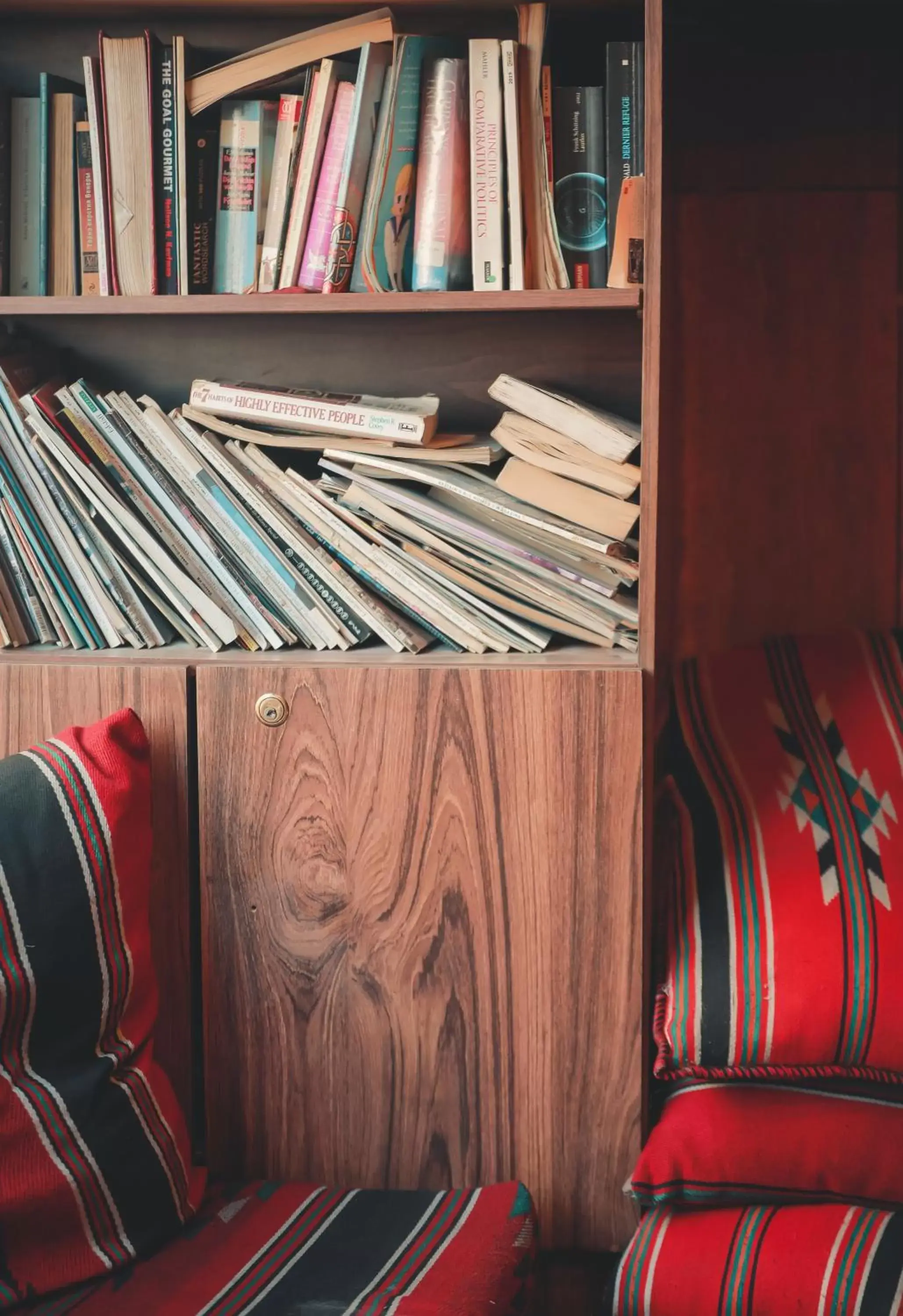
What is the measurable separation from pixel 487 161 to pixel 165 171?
1.22ft

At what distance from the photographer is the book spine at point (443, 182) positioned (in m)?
1.21

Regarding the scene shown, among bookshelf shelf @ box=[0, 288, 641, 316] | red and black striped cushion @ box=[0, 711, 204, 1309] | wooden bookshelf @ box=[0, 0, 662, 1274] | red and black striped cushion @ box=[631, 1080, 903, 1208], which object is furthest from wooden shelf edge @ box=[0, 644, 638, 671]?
red and black striped cushion @ box=[631, 1080, 903, 1208]

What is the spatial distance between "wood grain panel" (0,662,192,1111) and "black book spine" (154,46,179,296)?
45cm

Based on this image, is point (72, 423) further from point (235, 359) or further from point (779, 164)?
point (779, 164)

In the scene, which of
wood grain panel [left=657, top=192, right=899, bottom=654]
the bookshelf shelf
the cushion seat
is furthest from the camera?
wood grain panel [left=657, top=192, right=899, bottom=654]

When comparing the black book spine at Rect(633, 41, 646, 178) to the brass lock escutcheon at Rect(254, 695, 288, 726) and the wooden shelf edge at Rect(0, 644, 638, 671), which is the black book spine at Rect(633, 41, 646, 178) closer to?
the wooden shelf edge at Rect(0, 644, 638, 671)

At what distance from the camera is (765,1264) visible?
110cm

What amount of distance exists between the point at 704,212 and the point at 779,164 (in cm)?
12

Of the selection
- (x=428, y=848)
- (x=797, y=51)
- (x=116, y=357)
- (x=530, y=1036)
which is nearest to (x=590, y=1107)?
(x=530, y=1036)

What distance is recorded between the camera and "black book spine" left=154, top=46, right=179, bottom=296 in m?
1.24

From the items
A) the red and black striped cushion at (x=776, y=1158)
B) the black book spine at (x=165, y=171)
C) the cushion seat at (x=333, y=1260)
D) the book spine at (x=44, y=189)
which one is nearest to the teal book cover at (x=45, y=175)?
the book spine at (x=44, y=189)

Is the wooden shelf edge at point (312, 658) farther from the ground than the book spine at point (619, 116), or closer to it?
closer to it

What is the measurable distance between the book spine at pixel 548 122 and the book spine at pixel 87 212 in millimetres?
523

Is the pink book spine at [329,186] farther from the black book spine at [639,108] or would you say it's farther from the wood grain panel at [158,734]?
the wood grain panel at [158,734]
